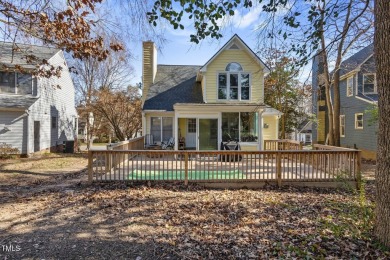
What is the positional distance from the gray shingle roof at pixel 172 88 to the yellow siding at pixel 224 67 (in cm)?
137

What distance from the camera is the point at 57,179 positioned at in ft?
28.5

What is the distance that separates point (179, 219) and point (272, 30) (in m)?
4.34

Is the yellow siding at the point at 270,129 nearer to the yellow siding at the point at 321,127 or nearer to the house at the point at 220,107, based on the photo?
the house at the point at 220,107

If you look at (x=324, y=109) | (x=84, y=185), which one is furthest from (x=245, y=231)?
(x=324, y=109)

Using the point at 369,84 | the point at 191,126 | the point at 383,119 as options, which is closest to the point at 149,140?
the point at 191,126

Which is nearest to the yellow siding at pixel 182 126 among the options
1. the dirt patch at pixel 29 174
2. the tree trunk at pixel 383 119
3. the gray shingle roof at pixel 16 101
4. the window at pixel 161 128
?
the window at pixel 161 128

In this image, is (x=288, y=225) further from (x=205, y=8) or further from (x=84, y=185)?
(x=84, y=185)

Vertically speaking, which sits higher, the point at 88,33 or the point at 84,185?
the point at 88,33

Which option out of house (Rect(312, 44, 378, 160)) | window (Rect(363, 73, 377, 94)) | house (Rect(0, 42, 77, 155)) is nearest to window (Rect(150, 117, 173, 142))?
house (Rect(0, 42, 77, 155))

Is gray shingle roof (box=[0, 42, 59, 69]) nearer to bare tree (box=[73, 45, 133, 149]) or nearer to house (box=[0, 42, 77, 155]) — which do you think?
house (box=[0, 42, 77, 155])

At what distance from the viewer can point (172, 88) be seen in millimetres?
16547

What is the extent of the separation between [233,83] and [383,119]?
11.0 meters

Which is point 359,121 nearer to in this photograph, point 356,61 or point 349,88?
point 349,88

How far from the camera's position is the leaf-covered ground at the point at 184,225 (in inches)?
136
